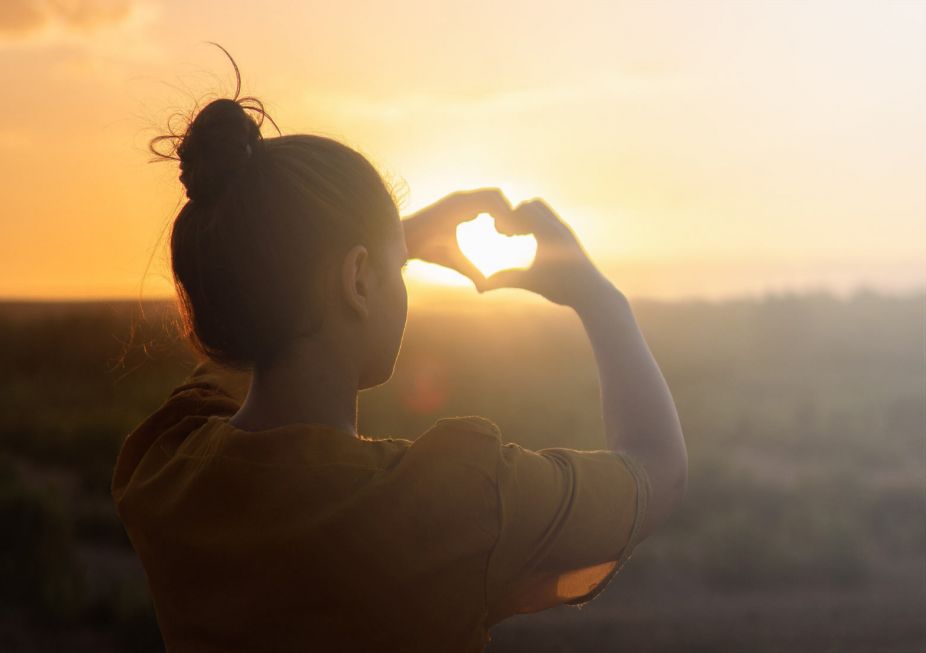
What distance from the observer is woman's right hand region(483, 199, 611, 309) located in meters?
1.39

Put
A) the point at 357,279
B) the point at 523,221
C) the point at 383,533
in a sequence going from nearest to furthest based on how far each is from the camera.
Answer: the point at 383,533 → the point at 357,279 → the point at 523,221

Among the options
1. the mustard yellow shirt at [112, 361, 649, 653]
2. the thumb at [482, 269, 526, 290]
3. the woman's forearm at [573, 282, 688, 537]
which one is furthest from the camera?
the thumb at [482, 269, 526, 290]

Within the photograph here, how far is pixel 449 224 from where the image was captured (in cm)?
146

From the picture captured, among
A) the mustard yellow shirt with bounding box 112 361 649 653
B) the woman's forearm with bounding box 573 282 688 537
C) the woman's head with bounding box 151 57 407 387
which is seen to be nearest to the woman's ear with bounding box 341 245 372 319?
the woman's head with bounding box 151 57 407 387

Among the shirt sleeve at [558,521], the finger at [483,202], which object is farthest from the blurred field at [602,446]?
the shirt sleeve at [558,521]

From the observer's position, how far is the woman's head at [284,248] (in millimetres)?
1260

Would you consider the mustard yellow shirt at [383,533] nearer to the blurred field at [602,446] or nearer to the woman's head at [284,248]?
the woman's head at [284,248]

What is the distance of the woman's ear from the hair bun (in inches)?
6.5

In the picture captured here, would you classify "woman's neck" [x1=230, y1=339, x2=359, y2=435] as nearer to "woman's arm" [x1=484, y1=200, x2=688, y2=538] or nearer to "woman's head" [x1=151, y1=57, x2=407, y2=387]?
"woman's head" [x1=151, y1=57, x2=407, y2=387]

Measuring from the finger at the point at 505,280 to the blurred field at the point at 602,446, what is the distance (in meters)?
0.43

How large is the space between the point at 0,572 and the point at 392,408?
777cm

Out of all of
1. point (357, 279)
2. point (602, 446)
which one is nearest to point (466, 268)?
point (357, 279)

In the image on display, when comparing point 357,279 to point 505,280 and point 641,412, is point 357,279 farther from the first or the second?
point 641,412

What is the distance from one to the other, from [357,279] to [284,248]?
0.09 metres
